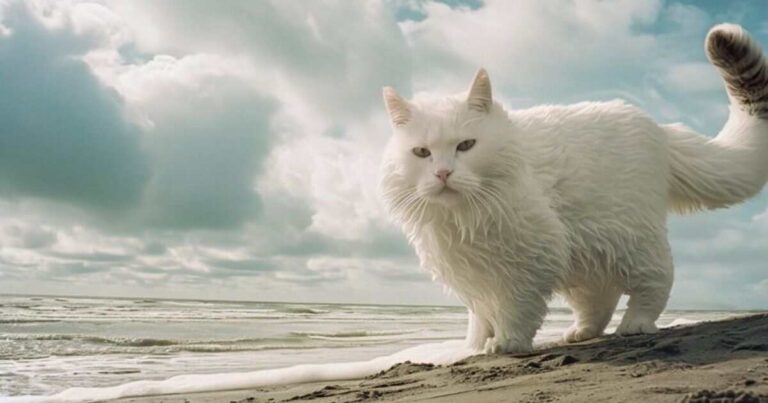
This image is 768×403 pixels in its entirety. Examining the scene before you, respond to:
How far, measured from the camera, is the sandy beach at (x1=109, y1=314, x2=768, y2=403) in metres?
2.43

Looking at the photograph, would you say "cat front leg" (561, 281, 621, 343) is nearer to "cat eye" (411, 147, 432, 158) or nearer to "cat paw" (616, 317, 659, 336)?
"cat paw" (616, 317, 659, 336)

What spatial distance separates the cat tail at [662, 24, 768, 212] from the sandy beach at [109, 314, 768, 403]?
973 mm

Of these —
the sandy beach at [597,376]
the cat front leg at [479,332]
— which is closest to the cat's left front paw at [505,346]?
the sandy beach at [597,376]

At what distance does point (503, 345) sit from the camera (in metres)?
3.98

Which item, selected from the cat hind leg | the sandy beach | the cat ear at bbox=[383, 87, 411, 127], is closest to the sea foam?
the sandy beach

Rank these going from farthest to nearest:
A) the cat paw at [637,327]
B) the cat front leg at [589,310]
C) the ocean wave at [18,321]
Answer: the ocean wave at [18,321]
the cat front leg at [589,310]
the cat paw at [637,327]

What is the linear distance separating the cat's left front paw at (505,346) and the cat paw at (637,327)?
0.67m

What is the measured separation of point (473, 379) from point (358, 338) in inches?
302

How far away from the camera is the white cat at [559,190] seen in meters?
3.86

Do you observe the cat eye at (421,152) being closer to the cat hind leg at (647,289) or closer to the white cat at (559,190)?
the white cat at (559,190)

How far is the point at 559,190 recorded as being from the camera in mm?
4250

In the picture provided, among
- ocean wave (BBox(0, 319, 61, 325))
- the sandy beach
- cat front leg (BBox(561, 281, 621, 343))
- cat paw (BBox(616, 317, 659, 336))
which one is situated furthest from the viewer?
ocean wave (BBox(0, 319, 61, 325))

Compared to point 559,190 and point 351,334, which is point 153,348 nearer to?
point 351,334

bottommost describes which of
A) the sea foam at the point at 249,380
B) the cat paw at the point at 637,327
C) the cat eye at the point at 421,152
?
the sea foam at the point at 249,380
